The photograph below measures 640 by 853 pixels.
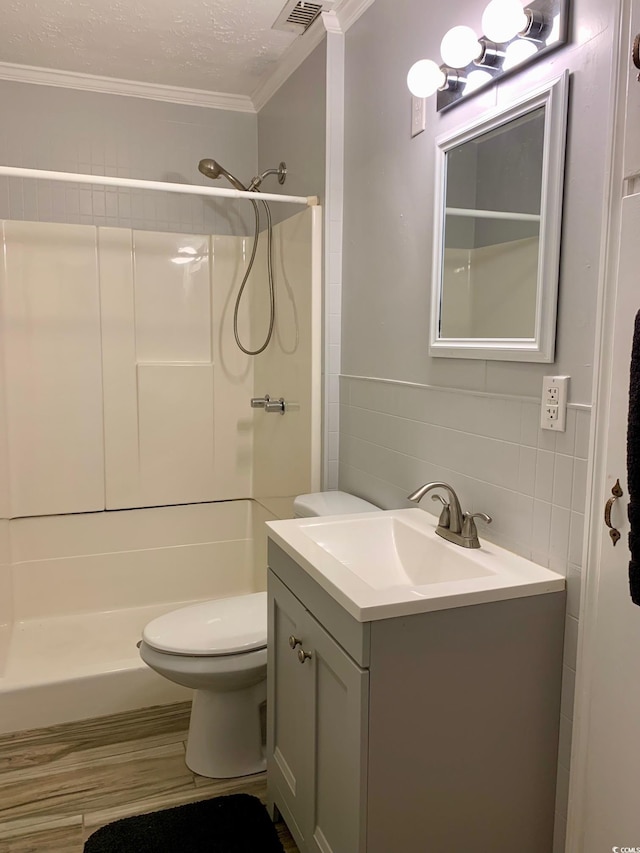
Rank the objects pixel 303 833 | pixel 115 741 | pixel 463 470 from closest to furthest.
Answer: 1. pixel 303 833
2. pixel 463 470
3. pixel 115 741

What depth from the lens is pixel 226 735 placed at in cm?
204

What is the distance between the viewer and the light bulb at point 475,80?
1543 millimetres

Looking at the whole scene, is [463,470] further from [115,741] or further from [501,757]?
[115,741]

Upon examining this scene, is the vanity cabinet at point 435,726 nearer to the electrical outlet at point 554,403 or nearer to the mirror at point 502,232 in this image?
the electrical outlet at point 554,403

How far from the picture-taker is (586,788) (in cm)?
132

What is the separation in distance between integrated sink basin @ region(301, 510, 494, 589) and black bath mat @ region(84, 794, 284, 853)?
0.75m

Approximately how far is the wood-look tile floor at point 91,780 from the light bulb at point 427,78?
1.96 meters

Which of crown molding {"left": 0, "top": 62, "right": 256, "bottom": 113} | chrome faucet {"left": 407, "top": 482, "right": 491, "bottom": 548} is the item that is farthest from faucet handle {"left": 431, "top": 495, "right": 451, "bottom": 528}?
crown molding {"left": 0, "top": 62, "right": 256, "bottom": 113}

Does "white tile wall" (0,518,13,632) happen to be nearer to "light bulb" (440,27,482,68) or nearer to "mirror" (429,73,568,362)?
"mirror" (429,73,568,362)

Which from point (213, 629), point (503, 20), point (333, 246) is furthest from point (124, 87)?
point (213, 629)

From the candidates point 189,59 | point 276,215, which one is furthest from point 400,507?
point 189,59

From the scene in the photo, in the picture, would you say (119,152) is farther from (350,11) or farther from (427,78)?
(427,78)

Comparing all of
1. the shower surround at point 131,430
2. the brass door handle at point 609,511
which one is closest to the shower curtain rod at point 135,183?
the shower surround at point 131,430

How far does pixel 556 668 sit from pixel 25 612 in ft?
7.68
